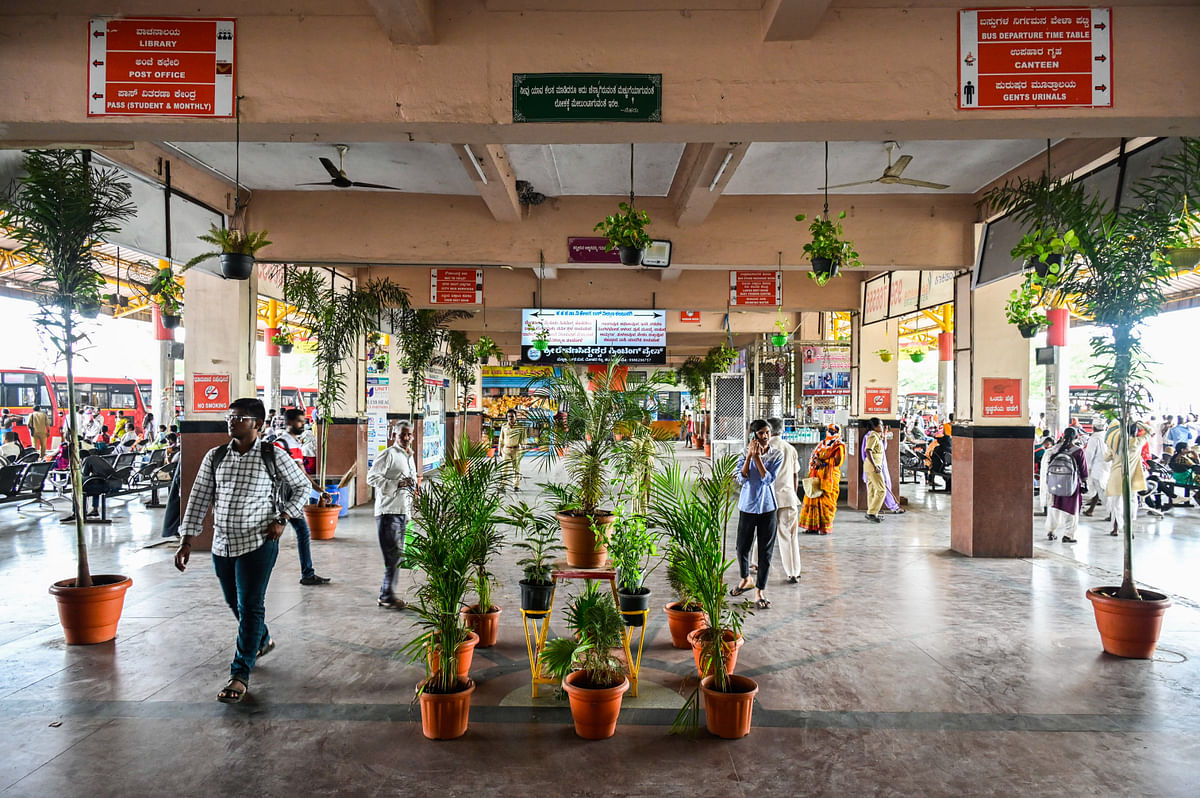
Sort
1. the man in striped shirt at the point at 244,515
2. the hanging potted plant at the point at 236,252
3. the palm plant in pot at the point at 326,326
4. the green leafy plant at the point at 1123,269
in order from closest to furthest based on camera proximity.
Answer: the man in striped shirt at the point at 244,515 < the green leafy plant at the point at 1123,269 < the hanging potted plant at the point at 236,252 < the palm plant in pot at the point at 326,326

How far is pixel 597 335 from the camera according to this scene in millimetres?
10094

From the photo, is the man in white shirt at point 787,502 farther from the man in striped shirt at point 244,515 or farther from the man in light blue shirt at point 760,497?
the man in striped shirt at point 244,515

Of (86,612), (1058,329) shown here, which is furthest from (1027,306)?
(1058,329)

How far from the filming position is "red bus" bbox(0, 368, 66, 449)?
15858 mm

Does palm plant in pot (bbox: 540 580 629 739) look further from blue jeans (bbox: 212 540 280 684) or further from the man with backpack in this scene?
the man with backpack

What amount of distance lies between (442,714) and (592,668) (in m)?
0.73

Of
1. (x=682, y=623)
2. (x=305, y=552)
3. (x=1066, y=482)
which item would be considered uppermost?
(x=1066, y=482)

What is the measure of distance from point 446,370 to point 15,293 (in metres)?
11.2

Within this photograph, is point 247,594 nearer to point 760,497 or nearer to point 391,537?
point 391,537

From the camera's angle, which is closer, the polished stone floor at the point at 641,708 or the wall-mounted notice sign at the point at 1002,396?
the polished stone floor at the point at 641,708

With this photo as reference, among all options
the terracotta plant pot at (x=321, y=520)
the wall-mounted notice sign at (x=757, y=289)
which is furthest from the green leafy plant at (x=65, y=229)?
the wall-mounted notice sign at (x=757, y=289)

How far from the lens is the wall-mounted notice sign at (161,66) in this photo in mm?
3805

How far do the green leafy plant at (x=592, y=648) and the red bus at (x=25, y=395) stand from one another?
55.7 feet

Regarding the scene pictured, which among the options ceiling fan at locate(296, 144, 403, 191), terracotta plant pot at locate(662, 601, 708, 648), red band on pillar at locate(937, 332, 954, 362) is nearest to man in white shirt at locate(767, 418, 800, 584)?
terracotta plant pot at locate(662, 601, 708, 648)
